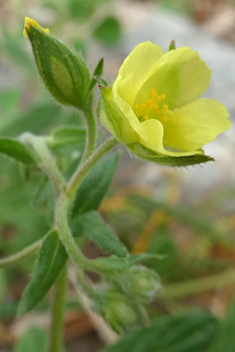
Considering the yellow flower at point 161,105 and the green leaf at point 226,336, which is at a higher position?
the yellow flower at point 161,105

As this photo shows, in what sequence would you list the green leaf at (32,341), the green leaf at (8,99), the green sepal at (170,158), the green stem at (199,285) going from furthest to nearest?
the green leaf at (8,99) < the green stem at (199,285) < the green leaf at (32,341) < the green sepal at (170,158)

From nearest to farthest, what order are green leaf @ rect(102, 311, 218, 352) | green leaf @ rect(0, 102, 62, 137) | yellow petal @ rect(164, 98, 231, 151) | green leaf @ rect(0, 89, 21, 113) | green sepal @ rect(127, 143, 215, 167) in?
1. green sepal @ rect(127, 143, 215, 167)
2. yellow petal @ rect(164, 98, 231, 151)
3. green leaf @ rect(102, 311, 218, 352)
4. green leaf @ rect(0, 102, 62, 137)
5. green leaf @ rect(0, 89, 21, 113)

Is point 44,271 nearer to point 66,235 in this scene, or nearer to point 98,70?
point 66,235

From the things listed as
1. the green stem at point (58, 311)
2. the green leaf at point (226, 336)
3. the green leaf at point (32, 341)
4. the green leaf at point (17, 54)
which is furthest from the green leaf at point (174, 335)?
the green leaf at point (17, 54)

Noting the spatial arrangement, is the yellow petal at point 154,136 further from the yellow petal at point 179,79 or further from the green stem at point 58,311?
the green stem at point 58,311

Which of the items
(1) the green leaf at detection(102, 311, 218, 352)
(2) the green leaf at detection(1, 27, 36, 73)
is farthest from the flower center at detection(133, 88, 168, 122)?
(2) the green leaf at detection(1, 27, 36, 73)

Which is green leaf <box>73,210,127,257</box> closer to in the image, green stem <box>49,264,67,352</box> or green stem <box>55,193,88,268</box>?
green stem <box>55,193,88,268</box>

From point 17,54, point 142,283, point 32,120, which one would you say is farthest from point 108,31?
point 142,283
